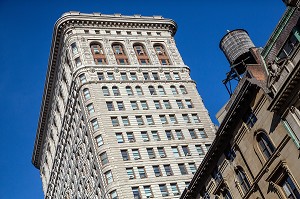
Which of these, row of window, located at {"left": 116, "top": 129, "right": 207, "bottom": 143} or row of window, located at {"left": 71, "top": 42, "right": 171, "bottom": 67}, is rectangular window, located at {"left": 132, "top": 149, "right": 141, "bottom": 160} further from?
row of window, located at {"left": 71, "top": 42, "right": 171, "bottom": 67}

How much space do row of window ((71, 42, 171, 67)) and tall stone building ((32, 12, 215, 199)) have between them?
193 mm

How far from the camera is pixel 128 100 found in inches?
3120

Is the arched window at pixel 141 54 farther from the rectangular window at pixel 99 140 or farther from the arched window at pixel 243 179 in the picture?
the arched window at pixel 243 179

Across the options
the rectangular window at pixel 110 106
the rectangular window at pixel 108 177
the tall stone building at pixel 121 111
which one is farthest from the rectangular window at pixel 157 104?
the rectangular window at pixel 108 177

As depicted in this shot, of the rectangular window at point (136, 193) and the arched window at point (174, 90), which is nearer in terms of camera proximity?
the rectangular window at point (136, 193)

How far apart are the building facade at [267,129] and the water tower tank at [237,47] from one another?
192 inches

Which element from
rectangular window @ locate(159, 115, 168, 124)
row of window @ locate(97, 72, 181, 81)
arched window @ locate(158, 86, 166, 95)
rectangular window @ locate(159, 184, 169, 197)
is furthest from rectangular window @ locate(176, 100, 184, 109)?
rectangular window @ locate(159, 184, 169, 197)

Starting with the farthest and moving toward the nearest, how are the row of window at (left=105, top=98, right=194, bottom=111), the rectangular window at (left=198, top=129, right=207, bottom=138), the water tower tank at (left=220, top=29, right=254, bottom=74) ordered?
the rectangular window at (left=198, top=129, right=207, bottom=138), the row of window at (left=105, top=98, right=194, bottom=111), the water tower tank at (left=220, top=29, right=254, bottom=74)

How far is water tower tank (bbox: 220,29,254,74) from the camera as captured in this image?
47125 mm

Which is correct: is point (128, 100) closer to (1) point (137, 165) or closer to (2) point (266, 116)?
(1) point (137, 165)

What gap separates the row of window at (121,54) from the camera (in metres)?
86.1

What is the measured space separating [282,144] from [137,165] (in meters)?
38.1

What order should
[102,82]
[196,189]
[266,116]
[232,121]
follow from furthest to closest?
[102,82] < [196,189] < [232,121] < [266,116]

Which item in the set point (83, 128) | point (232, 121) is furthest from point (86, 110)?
point (232, 121)
